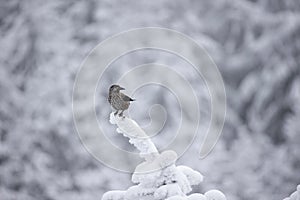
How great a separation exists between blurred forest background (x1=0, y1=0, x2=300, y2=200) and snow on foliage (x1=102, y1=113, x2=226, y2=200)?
939cm

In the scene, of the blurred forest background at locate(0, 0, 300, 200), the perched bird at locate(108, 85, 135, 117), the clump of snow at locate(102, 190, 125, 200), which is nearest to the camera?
the clump of snow at locate(102, 190, 125, 200)

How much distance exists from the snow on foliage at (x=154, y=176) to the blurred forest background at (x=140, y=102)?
9387 mm

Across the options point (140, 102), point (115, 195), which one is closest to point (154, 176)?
point (115, 195)

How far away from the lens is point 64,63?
2203 centimetres

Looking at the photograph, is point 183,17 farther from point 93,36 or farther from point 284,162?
point 284,162

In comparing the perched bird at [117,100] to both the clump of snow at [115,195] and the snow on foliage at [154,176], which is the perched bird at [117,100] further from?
the clump of snow at [115,195]

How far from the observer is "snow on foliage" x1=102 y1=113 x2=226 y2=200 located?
152 inches

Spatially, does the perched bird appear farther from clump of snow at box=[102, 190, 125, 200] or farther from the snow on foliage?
clump of snow at box=[102, 190, 125, 200]

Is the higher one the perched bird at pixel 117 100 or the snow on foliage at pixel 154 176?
the perched bird at pixel 117 100

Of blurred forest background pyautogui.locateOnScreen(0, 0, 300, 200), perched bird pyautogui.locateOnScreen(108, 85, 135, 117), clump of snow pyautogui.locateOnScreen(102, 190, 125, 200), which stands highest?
blurred forest background pyautogui.locateOnScreen(0, 0, 300, 200)

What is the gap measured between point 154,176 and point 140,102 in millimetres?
13745

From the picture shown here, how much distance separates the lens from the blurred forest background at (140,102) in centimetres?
1570

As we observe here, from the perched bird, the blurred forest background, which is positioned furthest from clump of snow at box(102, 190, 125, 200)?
the blurred forest background

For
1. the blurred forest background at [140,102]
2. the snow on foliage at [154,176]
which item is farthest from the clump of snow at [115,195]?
the blurred forest background at [140,102]
